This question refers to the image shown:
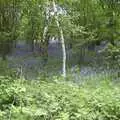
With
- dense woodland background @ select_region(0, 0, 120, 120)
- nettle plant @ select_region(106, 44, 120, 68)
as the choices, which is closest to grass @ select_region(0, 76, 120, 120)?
dense woodland background @ select_region(0, 0, 120, 120)

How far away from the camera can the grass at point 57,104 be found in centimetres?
747

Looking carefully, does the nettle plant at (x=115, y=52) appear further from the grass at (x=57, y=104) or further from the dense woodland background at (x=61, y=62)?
the grass at (x=57, y=104)

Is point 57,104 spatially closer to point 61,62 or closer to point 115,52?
point 115,52

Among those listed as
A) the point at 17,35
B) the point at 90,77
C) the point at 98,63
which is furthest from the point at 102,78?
the point at 17,35

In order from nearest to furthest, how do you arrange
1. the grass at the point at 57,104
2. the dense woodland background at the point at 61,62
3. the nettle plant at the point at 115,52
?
the grass at the point at 57,104, the dense woodland background at the point at 61,62, the nettle plant at the point at 115,52

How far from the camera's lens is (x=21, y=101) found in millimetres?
8711

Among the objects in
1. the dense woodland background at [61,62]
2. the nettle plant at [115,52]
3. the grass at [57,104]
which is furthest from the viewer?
the nettle plant at [115,52]

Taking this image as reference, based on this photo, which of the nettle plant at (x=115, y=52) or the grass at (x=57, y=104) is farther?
the nettle plant at (x=115, y=52)

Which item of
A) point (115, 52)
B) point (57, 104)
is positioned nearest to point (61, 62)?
point (115, 52)

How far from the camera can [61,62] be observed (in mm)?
19500

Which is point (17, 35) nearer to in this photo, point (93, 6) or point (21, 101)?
point (93, 6)

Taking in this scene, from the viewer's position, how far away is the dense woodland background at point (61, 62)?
795cm

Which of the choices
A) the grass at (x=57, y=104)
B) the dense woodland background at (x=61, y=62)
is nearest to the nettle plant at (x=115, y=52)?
the dense woodland background at (x=61, y=62)

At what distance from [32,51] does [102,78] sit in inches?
437
